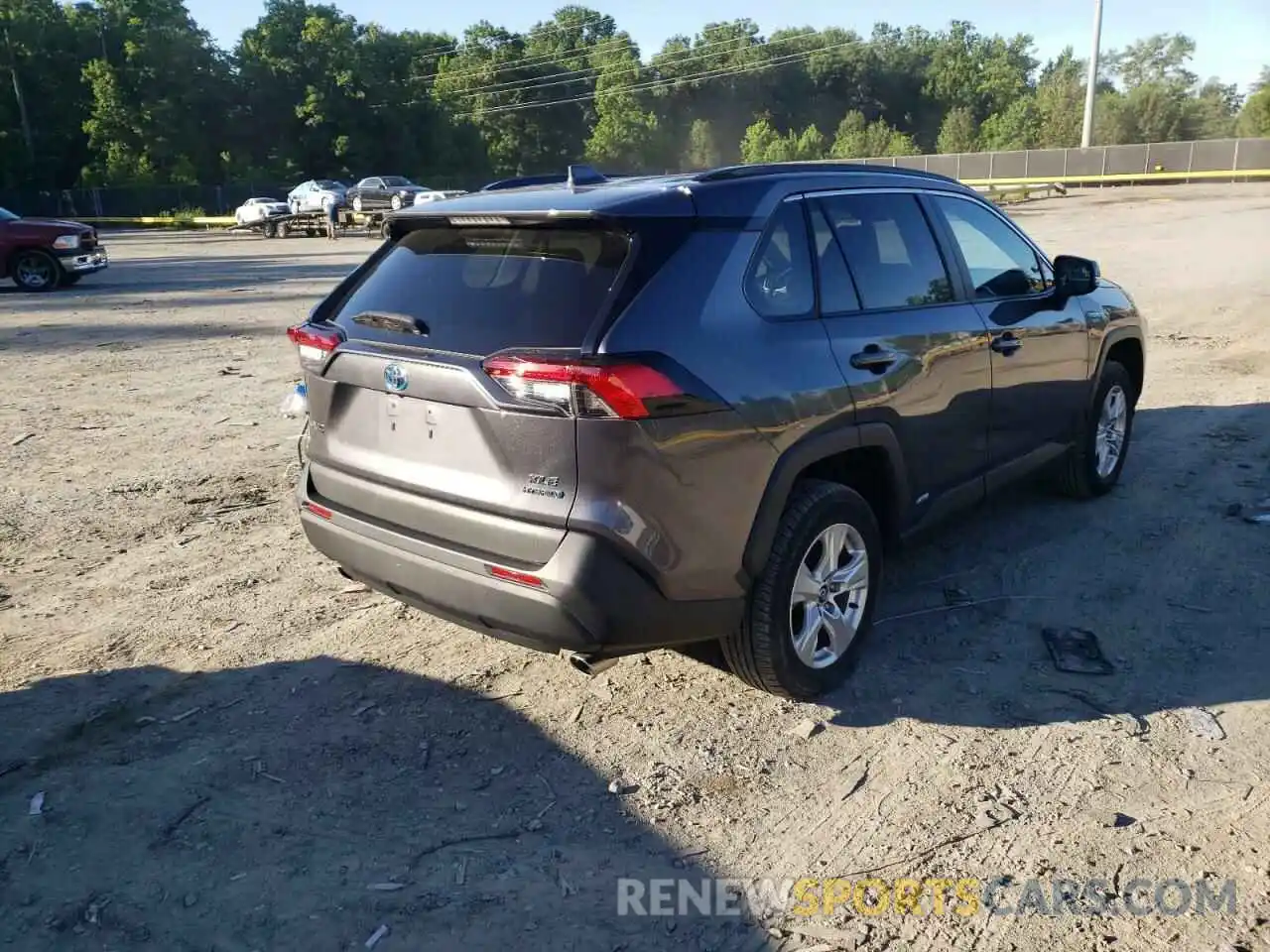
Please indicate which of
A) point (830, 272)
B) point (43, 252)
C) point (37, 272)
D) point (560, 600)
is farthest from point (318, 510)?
point (37, 272)

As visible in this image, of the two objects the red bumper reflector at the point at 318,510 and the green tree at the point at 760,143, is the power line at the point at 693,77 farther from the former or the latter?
the red bumper reflector at the point at 318,510

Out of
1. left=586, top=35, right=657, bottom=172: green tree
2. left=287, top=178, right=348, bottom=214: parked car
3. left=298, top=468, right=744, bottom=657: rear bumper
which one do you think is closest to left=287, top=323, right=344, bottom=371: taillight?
left=298, top=468, right=744, bottom=657: rear bumper

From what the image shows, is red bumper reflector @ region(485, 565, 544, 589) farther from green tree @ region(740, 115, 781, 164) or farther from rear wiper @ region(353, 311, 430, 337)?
green tree @ region(740, 115, 781, 164)

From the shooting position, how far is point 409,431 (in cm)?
339

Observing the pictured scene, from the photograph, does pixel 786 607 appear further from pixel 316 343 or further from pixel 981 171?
pixel 981 171

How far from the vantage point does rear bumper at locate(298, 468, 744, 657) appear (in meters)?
3.00

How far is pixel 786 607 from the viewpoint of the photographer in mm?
3518

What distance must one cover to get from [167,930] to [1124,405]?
5713 millimetres

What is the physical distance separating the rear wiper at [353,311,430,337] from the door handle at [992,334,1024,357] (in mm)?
2659

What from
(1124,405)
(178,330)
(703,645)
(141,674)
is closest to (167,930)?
(141,674)

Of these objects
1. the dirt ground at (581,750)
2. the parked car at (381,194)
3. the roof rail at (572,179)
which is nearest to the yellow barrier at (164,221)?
the parked car at (381,194)

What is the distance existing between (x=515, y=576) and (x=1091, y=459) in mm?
3997

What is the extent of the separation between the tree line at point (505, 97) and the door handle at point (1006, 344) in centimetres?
6312

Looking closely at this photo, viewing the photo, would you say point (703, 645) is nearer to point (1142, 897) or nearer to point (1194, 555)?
point (1142, 897)
